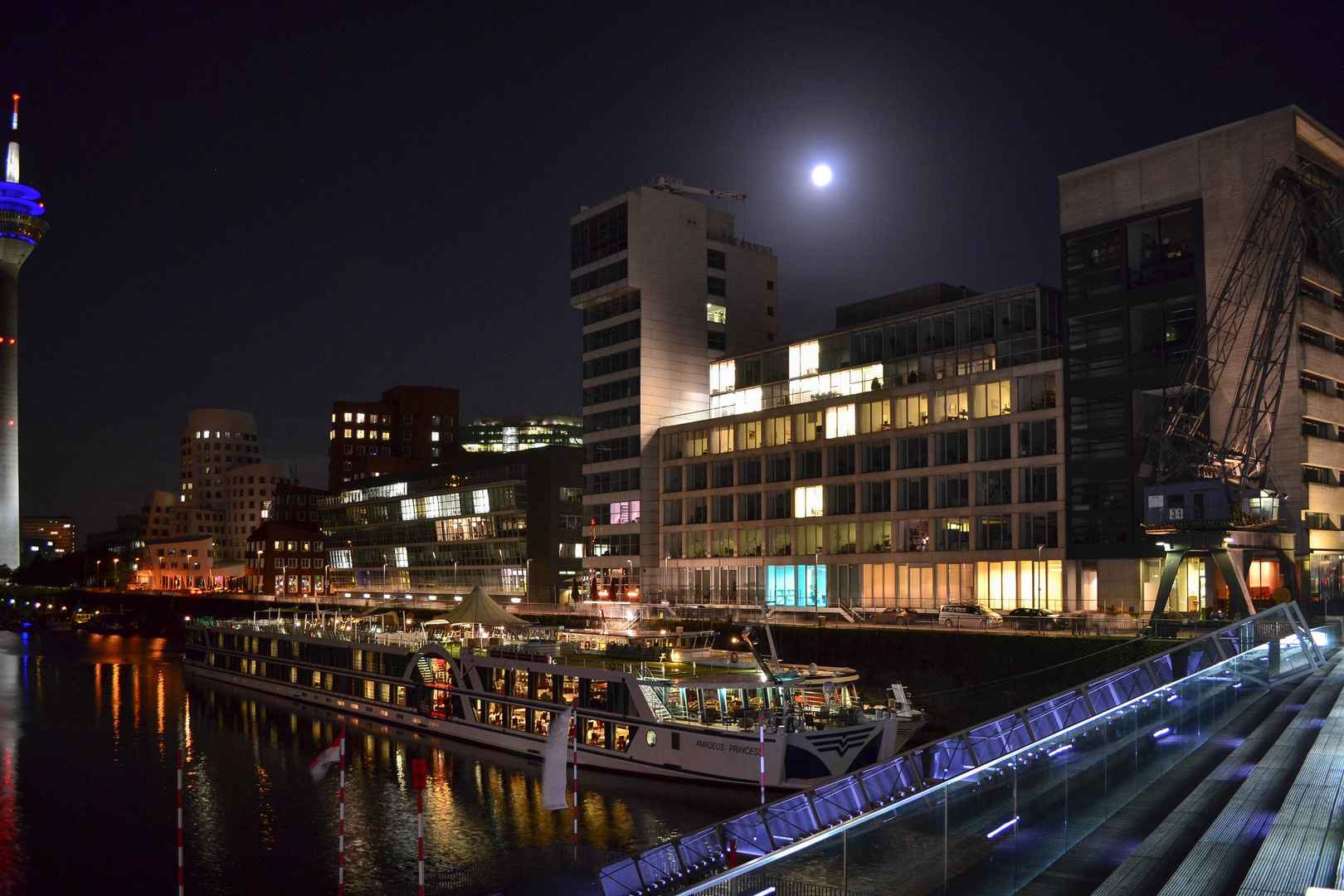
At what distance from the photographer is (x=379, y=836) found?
37.4 metres

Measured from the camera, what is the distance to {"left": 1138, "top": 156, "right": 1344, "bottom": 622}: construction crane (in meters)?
63.0

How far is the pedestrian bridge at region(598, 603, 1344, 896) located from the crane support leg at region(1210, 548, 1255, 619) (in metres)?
34.5

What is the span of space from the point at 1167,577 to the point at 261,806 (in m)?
43.9

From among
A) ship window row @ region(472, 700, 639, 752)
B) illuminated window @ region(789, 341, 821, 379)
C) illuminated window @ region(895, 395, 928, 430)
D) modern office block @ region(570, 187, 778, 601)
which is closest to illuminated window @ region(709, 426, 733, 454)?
modern office block @ region(570, 187, 778, 601)

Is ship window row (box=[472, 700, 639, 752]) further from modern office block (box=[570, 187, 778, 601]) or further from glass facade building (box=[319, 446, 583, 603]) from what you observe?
glass facade building (box=[319, 446, 583, 603])

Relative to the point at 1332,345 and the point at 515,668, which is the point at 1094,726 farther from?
the point at 1332,345

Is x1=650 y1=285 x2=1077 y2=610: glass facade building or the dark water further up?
x1=650 y1=285 x2=1077 y2=610: glass facade building

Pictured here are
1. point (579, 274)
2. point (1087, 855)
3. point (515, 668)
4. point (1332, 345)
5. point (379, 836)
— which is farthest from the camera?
point (579, 274)

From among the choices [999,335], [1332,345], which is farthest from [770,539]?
[1332,345]

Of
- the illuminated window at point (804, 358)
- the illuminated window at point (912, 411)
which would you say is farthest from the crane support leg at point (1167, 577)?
the illuminated window at point (804, 358)

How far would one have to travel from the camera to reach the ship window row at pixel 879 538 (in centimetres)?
7706

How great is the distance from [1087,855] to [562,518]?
10832cm

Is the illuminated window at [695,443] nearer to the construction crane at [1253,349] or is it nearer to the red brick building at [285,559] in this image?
the construction crane at [1253,349]

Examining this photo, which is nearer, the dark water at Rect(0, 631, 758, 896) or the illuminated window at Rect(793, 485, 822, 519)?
the dark water at Rect(0, 631, 758, 896)
